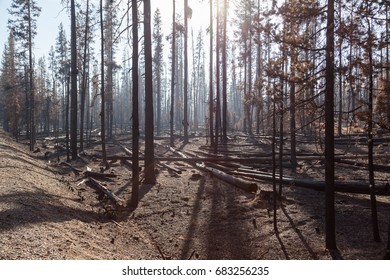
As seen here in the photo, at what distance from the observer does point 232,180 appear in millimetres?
13562

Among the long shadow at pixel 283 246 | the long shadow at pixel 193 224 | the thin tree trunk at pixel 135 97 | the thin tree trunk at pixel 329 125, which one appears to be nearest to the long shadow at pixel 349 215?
the thin tree trunk at pixel 329 125

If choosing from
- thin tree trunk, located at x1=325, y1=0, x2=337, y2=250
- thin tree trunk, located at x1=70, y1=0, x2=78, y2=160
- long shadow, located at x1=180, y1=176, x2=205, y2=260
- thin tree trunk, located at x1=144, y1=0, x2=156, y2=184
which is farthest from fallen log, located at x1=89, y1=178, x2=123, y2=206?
thin tree trunk, located at x1=70, y1=0, x2=78, y2=160

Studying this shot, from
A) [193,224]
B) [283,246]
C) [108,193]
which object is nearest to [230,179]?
[193,224]

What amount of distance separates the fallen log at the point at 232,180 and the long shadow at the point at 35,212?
17.5 ft

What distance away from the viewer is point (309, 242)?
7812 mm

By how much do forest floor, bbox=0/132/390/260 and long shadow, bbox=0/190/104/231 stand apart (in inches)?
0.9

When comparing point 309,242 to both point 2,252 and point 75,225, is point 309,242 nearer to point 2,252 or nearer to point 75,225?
point 75,225

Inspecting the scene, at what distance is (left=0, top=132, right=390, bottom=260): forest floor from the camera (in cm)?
708

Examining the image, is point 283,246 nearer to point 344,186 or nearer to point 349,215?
point 349,215

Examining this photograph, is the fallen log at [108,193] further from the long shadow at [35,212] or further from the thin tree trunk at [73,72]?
the thin tree trunk at [73,72]

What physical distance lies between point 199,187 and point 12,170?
766cm

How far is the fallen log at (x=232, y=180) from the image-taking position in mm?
12086

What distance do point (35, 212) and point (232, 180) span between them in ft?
24.9
